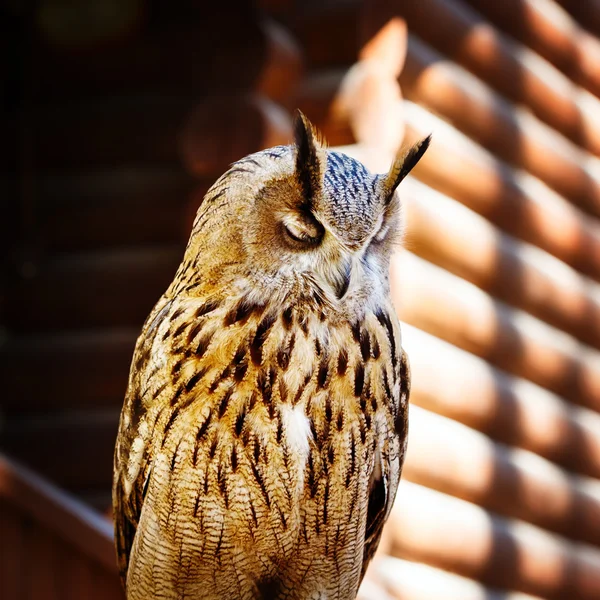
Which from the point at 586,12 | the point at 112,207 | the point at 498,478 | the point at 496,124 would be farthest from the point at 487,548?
the point at 586,12

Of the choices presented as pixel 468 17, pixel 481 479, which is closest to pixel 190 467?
pixel 481 479

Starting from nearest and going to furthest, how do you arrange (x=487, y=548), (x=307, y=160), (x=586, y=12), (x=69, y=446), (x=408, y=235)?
1. (x=307, y=160)
2. (x=408, y=235)
3. (x=487, y=548)
4. (x=69, y=446)
5. (x=586, y=12)

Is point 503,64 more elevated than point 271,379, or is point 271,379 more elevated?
point 503,64

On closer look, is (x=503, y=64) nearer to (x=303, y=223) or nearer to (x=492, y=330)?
(x=492, y=330)

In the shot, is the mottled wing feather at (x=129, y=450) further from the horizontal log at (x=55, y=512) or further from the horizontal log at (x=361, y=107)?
the horizontal log at (x=361, y=107)

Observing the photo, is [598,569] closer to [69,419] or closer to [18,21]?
[69,419]

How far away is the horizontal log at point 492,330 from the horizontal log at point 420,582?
30.0 inches

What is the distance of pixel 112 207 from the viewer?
439 centimetres

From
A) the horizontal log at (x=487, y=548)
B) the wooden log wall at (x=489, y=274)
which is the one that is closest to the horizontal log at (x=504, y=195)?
the wooden log wall at (x=489, y=274)

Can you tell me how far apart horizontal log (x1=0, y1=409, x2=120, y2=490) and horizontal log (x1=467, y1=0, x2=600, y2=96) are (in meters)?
2.26

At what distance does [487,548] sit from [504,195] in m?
1.30

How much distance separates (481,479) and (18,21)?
9.51 feet

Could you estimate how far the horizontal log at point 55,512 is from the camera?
2650 mm

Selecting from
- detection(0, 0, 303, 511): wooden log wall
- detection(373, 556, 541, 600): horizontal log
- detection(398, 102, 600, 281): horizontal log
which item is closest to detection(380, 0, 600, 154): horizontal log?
detection(398, 102, 600, 281): horizontal log
